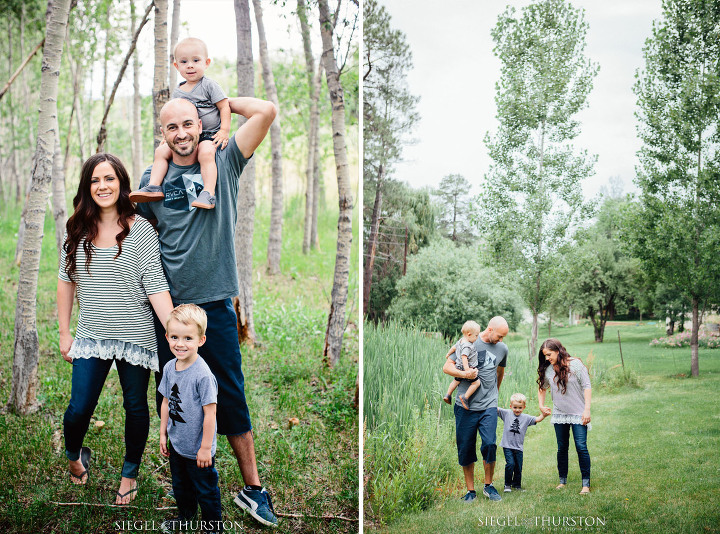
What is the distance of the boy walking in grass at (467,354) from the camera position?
3.60m

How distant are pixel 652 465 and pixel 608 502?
14.4 inches

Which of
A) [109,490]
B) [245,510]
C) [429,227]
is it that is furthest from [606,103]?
[109,490]

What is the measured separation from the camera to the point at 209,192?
120 inches

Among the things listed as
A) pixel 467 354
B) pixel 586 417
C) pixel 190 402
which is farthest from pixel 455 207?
pixel 190 402

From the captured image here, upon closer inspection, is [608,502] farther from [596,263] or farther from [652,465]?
[596,263]

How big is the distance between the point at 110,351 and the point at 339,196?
8.46 feet

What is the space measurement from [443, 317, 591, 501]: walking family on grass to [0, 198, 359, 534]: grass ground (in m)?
0.93

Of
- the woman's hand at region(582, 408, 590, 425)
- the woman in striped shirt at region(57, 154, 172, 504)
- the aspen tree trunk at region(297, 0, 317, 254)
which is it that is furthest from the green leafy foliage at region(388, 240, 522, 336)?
the aspen tree trunk at region(297, 0, 317, 254)

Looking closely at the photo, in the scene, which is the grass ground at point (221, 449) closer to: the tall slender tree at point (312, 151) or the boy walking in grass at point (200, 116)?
the boy walking in grass at point (200, 116)

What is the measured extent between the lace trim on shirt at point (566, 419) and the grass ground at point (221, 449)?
1442mm

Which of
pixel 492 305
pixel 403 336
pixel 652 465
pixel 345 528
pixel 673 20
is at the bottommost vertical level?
pixel 345 528

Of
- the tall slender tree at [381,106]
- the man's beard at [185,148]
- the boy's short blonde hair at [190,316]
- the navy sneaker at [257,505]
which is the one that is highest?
the tall slender tree at [381,106]

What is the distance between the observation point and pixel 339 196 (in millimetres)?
5129

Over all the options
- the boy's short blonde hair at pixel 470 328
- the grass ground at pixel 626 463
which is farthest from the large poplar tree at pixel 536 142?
the grass ground at pixel 626 463
